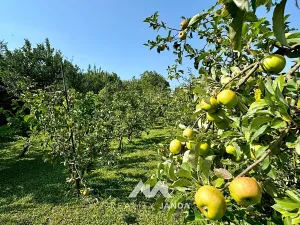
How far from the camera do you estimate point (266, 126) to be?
28.6 inches

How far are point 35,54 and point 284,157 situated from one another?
22186 millimetres

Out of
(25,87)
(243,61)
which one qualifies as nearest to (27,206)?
(25,87)

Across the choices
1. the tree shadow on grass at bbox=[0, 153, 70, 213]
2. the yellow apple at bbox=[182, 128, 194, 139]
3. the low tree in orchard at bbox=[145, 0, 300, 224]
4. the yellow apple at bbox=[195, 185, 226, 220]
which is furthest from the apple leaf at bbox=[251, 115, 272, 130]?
the tree shadow on grass at bbox=[0, 153, 70, 213]

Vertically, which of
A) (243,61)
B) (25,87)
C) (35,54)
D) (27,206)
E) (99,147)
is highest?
(35,54)

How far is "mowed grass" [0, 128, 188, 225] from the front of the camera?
4180 millimetres

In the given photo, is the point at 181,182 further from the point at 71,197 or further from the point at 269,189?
the point at 71,197

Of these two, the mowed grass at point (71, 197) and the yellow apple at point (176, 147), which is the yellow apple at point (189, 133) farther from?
the mowed grass at point (71, 197)

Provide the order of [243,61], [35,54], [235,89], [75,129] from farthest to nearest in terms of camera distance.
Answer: [35,54]
[75,129]
[243,61]
[235,89]

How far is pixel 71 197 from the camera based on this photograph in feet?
16.6

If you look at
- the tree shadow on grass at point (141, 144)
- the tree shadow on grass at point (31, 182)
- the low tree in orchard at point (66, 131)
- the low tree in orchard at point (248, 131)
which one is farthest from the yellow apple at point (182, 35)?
the tree shadow on grass at point (141, 144)

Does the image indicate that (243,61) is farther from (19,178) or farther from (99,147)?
(19,178)

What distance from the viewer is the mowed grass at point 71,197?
4.18m

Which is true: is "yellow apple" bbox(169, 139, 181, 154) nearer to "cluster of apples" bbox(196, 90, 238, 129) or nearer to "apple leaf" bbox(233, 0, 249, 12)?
"cluster of apples" bbox(196, 90, 238, 129)

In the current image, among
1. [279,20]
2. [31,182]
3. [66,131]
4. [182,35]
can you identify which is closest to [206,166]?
[279,20]
